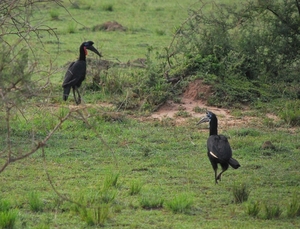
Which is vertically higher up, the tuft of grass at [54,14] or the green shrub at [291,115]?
the tuft of grass at [54,14]

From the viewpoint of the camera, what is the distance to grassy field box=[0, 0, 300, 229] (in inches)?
284

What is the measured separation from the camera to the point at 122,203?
7738mm

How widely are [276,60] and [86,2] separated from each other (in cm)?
992

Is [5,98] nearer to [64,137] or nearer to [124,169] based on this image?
[124,169]

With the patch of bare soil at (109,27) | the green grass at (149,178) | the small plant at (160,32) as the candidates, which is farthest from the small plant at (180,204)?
the patch of bare soil at (109,27)

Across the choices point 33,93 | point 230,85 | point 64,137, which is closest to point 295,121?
point 230,85

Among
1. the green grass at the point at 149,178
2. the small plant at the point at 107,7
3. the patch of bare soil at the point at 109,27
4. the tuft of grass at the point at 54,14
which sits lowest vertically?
the green grass at the point at 149,178

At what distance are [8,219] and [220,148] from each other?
274cm

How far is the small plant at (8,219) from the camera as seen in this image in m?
6.71

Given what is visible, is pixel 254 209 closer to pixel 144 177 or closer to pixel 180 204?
pixel 180 204

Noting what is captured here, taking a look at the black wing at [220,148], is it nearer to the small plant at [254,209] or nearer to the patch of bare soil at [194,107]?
the small plant at [254,209]

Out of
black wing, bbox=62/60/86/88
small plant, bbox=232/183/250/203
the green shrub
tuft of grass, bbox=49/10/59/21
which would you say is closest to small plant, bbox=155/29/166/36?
tuft of grass, bbox=49/10/59/21

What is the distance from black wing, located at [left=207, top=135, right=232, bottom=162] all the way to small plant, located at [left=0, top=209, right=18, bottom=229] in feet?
8.37

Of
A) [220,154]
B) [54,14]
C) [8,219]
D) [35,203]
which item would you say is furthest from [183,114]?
[54,14]
